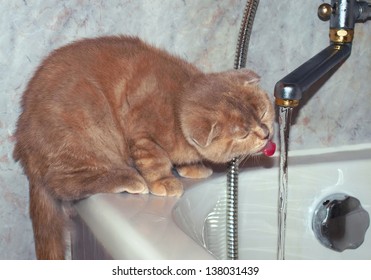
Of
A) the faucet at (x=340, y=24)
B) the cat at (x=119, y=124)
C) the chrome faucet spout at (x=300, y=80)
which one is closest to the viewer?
the chrome faucet spout at (x=300, y=80)

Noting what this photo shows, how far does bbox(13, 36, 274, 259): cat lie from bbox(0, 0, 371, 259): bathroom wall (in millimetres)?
71

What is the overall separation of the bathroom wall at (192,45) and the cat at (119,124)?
71 mm

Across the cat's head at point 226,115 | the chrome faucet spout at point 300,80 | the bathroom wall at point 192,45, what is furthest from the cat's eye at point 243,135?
the bathroom wall at point 192,45

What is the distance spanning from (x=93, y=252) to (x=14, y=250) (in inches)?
15.6

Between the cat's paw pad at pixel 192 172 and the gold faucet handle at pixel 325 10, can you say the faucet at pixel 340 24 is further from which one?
the cat's paw pad at pixel 192 172

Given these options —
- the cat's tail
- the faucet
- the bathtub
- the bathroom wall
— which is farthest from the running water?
the cat's tail

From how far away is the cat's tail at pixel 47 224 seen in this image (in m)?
1.26

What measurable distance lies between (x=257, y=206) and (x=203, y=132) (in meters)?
0.33

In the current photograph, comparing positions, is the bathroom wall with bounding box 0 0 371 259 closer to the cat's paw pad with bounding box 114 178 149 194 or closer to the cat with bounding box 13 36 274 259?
the cat with bounding box 13 36 274 259

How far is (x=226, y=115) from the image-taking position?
1.16m

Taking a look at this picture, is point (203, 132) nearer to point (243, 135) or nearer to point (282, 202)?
point (243, 135)

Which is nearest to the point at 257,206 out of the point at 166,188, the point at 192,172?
the point at 192,172
